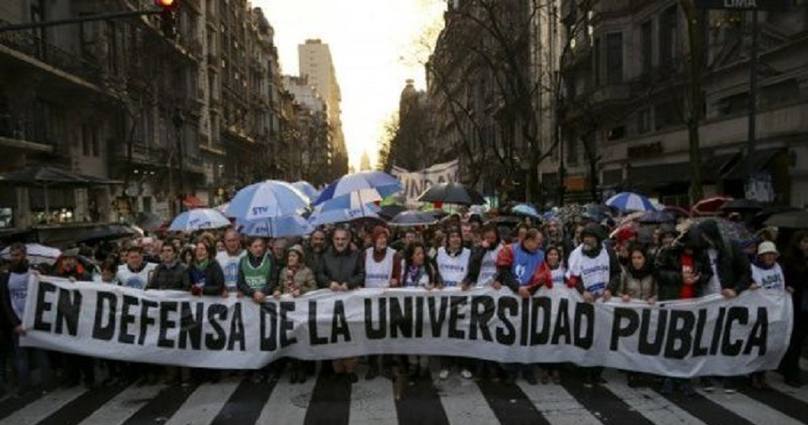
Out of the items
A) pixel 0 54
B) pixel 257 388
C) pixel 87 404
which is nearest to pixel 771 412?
pixel 257 388

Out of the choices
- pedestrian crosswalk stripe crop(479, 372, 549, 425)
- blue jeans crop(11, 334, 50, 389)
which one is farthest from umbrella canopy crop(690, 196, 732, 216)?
blue jeans crop(11, 334, 50, 389)

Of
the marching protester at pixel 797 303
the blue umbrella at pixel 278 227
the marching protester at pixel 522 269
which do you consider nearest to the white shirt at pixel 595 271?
the marching protester at pixel 522 269

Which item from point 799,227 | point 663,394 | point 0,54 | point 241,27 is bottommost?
point 663,394

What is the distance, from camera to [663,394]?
24.7ft

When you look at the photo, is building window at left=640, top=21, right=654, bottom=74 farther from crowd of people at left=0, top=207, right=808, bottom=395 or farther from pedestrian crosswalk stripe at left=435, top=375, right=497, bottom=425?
pedestrian crosswalk stripe at left=435, top=375, right=497, bottom=425

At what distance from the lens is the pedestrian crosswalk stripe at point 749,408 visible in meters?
6.59

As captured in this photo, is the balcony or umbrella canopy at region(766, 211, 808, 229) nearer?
umbrella canopy at region(766, 211, 808, 229)

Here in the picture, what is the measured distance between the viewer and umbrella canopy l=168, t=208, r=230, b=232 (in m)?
13.4

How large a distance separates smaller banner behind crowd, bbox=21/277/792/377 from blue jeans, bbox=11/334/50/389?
18 cm

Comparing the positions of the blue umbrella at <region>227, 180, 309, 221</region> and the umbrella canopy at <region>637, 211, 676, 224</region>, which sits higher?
the blue umbrella at <region>227, 180, 309, 221</region>

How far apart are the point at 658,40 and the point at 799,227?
21362mm

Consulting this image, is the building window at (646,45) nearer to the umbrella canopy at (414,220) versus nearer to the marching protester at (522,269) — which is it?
the umbrella canopy at (414,220)

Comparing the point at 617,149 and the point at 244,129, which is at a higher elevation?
the point at 244,129

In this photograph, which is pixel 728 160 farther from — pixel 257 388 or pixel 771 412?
pixel 257 388
